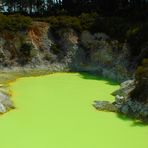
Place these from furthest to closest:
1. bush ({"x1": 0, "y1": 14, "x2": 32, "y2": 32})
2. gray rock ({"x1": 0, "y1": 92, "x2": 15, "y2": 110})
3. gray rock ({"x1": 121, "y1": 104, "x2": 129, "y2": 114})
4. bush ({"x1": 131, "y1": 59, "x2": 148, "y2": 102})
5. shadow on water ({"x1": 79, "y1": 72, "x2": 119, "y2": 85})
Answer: bush ({"x1": 0, "y1": 14, "x2": 32, "y2": 32})
shadow on water ({"x1": 79, "y1": 72, "x2": 119, "y2": 85})
gray rock ({"x1": 0, "y1": 92, "x2": 15, "y2": 110})
bush ({"x1": 131, "y1": 59, "x2": 148, "y2": 102})
gray rock ({"x1": 121, "y1": 104, "x2": 129, "y2": 114})

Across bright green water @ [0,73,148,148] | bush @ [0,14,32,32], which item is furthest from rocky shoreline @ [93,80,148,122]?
bush @ [0,14,32,32]

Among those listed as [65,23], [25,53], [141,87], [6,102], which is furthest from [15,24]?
[141,87]

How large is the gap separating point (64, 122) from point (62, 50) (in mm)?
21752

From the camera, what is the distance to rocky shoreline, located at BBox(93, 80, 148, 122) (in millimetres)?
A: 30678

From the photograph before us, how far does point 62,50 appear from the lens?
51.0m

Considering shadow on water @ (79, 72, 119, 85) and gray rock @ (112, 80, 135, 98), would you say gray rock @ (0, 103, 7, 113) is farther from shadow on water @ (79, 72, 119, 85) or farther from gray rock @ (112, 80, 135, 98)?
shadow on water @ (79, 72, 119, 85)

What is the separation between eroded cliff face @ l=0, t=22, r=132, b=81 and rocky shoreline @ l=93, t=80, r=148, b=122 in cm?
1270

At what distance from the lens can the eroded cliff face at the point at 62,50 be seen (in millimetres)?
48000

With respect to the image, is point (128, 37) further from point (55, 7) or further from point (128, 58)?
point (55, 7)

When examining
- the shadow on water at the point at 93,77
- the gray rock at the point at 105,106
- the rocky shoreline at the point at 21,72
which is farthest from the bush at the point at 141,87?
the rocky shoreline at the point at 21,72

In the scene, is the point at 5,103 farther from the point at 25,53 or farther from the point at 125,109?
the point at 25,53

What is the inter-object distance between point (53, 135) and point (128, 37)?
73.4ft

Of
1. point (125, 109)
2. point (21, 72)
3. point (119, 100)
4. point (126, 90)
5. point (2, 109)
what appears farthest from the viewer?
point (21, 72)

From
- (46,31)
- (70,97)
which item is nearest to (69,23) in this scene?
(46,31)
